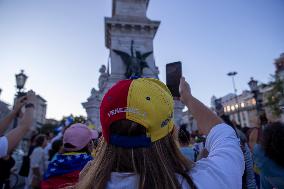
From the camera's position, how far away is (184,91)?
1.65 m

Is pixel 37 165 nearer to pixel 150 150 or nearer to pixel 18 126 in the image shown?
pixel 18 126

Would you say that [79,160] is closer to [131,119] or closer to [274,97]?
[131,119]

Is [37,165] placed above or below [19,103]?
below

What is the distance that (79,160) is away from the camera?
2699 millimetres

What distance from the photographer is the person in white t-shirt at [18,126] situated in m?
2.42

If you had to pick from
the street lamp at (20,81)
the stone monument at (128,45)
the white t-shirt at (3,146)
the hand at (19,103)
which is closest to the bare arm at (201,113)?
the white t-shirt at (3,146)

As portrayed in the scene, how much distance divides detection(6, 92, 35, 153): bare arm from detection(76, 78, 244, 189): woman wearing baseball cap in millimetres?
1560

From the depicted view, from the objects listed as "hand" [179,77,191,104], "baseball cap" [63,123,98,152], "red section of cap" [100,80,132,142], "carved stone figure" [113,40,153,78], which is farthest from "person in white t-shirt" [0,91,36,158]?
"carved stone figure" [113,40,153,78]

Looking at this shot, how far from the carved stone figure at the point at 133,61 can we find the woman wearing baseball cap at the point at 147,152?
65.9ft

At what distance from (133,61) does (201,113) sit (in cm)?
2079

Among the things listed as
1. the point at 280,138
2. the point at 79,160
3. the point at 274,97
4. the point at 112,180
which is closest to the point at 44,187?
the point at 79,160

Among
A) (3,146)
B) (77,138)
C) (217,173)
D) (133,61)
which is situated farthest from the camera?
(133,61)

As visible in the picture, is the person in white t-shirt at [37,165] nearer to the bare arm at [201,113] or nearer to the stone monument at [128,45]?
the bare arm at [201,113]

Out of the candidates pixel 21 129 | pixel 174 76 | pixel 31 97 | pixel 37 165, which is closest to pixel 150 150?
pixel 174 76
